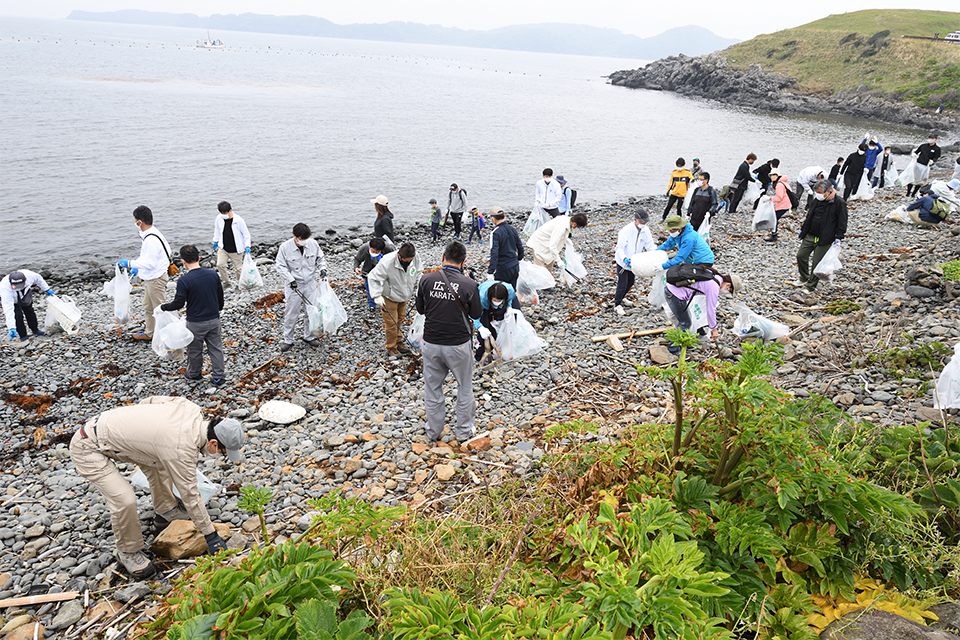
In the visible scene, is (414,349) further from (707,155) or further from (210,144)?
(707,155)

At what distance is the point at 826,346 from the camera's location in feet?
22.9

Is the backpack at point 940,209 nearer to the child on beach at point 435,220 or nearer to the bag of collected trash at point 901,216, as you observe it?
the bag of collected trash at point 901,216

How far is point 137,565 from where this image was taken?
4641 millimetres

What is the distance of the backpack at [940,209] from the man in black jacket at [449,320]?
48.1 ft

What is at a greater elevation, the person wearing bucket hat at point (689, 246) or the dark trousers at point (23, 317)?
the person wearing bucket hat at point (689, 246)

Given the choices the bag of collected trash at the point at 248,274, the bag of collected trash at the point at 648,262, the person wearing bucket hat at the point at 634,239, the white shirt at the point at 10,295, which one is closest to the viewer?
the bag of collected trash at the point at 648,262

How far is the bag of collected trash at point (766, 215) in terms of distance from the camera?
15.3m

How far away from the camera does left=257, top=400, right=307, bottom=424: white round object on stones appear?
23.7 ft

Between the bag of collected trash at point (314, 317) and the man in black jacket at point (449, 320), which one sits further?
the bag of collected trash at point (314, 317)

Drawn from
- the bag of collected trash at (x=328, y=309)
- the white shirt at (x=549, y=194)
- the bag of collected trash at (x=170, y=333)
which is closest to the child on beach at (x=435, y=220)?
the white shirt at (x=549, y=194)

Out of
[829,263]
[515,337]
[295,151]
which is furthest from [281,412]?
[295,151]

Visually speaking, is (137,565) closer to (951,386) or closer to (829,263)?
(951,386)

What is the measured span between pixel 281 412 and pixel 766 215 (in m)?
14.4

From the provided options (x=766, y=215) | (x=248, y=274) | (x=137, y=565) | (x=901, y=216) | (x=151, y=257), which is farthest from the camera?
(x=766, y=215)
